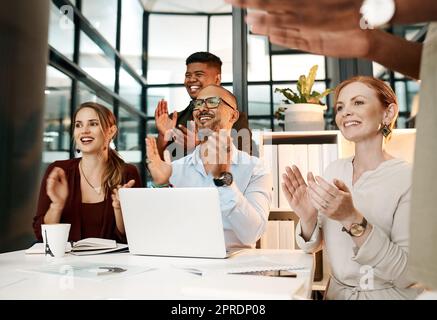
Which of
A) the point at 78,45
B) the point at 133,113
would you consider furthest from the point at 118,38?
the point at 133,113

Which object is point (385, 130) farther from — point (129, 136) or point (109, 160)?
point (129, 136)

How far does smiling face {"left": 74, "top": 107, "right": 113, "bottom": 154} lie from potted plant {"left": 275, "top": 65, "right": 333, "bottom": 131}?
3.44 ft

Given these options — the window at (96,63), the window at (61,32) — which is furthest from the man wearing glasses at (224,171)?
the window at (61,32)

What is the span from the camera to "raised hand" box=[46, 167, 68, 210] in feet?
5.37

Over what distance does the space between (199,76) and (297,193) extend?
1184 mm

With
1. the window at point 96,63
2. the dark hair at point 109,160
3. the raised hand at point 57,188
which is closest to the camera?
the raised hand at point 57,188

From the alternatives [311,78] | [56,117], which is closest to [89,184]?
[56,117]

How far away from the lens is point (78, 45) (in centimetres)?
282

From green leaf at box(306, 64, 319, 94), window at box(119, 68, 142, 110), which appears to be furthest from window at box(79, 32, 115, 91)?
green leaf at box(306, 64, 319, 94)

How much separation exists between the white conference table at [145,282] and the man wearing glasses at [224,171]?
40 centimetres

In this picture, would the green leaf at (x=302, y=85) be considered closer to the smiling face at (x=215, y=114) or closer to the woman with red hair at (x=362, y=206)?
the smiling face at (x=215, y=114)

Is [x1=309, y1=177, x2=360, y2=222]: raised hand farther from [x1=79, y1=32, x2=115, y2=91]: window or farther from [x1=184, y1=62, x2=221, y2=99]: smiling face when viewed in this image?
[x1=79, y1=32, x2=115, y2=91]: window

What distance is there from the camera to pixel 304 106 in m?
2.31

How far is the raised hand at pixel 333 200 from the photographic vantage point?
1.10m
